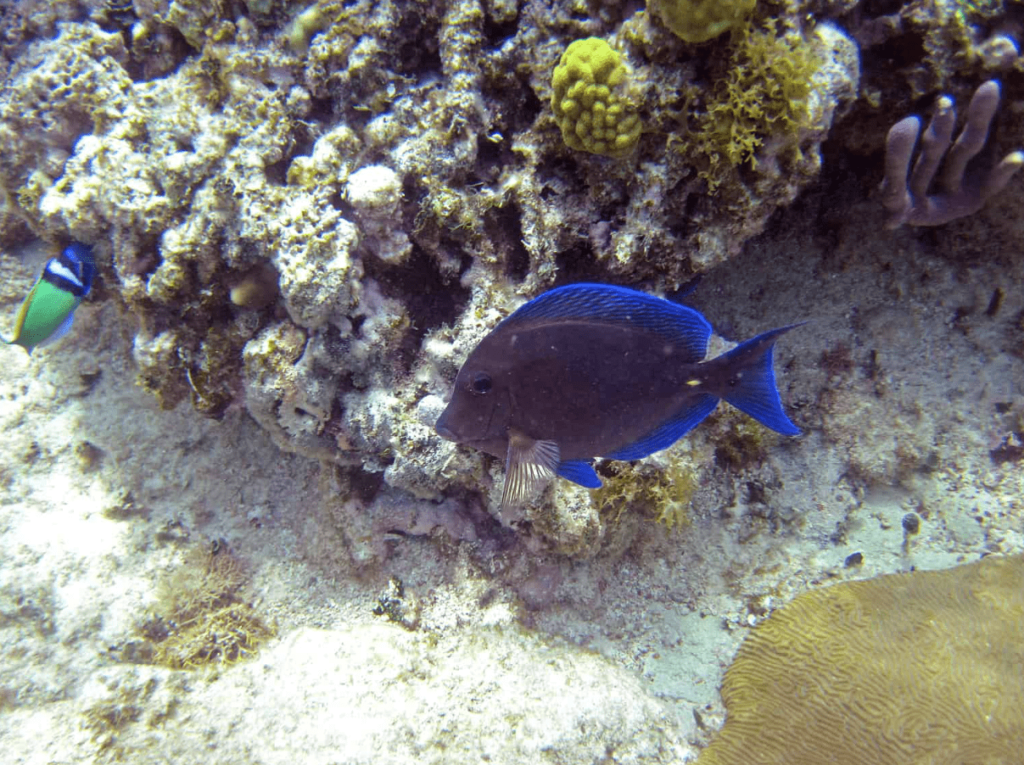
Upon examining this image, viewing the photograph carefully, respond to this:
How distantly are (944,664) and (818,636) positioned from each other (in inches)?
20.0

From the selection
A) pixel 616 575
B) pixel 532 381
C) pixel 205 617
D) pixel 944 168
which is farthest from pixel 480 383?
pixel 205 617

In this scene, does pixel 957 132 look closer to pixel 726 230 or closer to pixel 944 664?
pixel 726 230

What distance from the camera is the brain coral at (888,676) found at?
2330 mm

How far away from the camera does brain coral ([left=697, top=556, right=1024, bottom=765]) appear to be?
233 cm

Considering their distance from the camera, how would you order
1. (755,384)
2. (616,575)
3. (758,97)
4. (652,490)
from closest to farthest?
Answer: (755,384)
(758,97)
(652,490)
(616,575)

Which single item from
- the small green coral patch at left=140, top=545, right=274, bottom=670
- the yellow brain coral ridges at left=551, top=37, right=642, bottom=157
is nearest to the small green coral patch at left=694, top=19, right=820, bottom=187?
the yellow brain coral ridges at left=551, top=37, right=642, bottom=157

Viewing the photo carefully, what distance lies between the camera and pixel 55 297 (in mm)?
3379

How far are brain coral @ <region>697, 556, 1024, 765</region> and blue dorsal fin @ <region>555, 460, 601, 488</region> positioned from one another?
1.58 meters

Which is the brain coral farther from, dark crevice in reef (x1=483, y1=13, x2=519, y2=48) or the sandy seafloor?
dark crevice in reef (x1=483, y1=13, x2=519, y2=48)

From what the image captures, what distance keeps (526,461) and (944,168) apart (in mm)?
2741

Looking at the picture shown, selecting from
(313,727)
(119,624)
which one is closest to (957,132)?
(313,727)

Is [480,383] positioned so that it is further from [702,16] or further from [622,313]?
[702,16]

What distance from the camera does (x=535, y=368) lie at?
1952 millimetres

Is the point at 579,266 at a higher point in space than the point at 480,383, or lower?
lower
